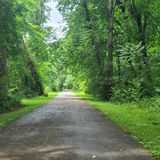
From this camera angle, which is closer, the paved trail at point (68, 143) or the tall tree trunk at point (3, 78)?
the paved trail at point (68, 143)

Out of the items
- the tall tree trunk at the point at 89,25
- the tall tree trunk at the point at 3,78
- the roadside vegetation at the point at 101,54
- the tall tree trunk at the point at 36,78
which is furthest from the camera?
the tall tree trunk at the point at 36,78

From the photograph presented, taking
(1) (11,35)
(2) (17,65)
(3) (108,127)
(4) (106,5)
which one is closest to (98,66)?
(4) (106,5)

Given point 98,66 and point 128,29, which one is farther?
point 98,66

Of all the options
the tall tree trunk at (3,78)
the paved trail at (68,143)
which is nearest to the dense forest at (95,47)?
the tall tree trunk at (3,78)

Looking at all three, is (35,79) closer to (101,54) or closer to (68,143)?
(101,54)

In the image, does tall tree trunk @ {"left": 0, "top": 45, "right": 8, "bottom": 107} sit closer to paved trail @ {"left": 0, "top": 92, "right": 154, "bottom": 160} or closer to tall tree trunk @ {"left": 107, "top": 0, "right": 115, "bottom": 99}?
paved trail @ {"left": 0, "top": 92, "right": 154, "bottom": 160}

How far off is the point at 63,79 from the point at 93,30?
80.3 meters

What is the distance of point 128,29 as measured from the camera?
2720cm

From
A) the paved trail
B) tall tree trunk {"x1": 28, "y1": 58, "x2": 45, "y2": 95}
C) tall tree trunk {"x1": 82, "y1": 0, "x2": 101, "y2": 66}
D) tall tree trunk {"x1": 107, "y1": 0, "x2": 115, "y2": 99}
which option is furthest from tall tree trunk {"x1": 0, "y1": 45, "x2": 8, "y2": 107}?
tall tree trunk {"x1": 28, "y1": 58, "x2": 45, "y2": 95}

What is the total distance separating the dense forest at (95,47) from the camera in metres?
20.1

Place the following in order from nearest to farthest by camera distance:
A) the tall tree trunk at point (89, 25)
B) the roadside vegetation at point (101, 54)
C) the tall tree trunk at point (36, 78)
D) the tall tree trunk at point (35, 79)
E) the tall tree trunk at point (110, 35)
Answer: the roadside vegetation at point (101, 54) < the tall tree trunk at point (110, 35) < the tall tree trunk at point (89, 25) < the tall tree trunk at point (35, 79) < the tall tree trunk at point (36, 78)

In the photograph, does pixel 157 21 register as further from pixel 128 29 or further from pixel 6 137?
pixel 6 137

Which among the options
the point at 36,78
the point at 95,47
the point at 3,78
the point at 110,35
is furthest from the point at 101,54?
the point at 3,78

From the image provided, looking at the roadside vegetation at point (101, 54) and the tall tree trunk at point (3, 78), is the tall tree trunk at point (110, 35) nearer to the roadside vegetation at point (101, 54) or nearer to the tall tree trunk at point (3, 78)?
the roadside vegetation at point (101, 54)
